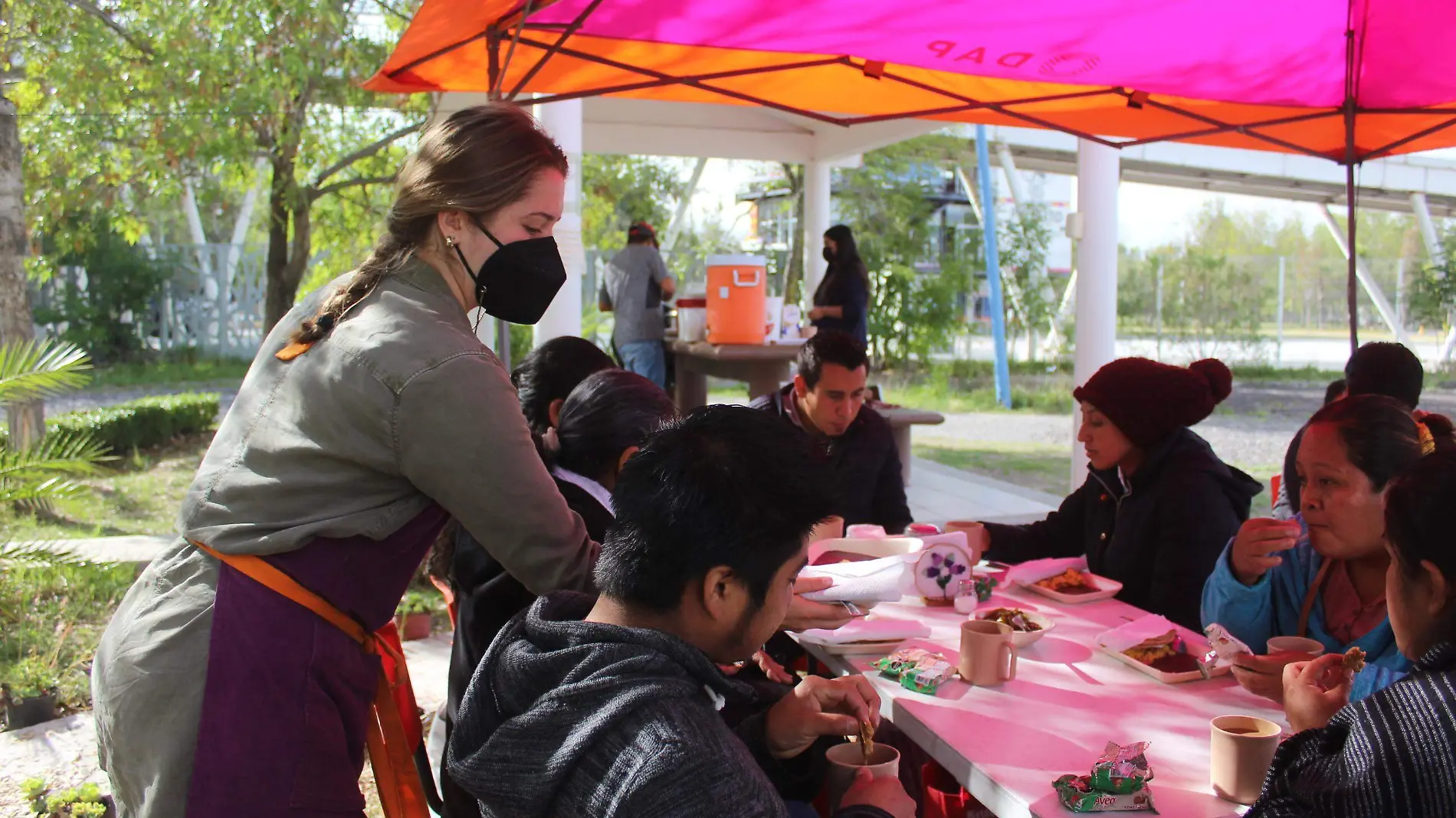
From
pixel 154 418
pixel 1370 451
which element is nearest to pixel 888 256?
pixel 154 418

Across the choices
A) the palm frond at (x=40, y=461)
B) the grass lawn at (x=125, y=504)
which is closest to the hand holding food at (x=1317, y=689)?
the palm frond at (x=40, y=461)

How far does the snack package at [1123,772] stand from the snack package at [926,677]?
1.48 ft

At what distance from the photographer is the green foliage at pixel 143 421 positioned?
917cm

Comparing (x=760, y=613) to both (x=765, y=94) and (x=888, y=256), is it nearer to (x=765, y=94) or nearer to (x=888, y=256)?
(x=765, y=94)

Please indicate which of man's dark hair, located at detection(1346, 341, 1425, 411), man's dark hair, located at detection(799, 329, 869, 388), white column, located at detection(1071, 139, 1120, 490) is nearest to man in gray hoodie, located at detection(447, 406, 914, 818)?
man's dark hair, located at detection(799, 329, 869, 388)

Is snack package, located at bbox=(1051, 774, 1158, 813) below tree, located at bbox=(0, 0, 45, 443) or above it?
below

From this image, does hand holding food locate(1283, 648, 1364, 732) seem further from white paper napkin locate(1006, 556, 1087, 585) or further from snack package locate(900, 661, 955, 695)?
white paper napkin locate(1006, 556, 1087, 585)

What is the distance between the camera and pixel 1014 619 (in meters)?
2.42

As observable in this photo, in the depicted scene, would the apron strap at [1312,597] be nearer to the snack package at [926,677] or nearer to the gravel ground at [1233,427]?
the snack package at [926,677]

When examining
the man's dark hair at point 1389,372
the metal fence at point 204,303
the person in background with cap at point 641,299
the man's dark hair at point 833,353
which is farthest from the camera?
the metal fence at point 204,303

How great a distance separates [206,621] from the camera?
155cm

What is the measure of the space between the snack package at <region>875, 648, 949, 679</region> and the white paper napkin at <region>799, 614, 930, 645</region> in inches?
3.1

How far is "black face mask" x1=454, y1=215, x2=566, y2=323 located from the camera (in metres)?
1.73

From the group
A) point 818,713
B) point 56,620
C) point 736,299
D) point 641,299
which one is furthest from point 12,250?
point 818,713
